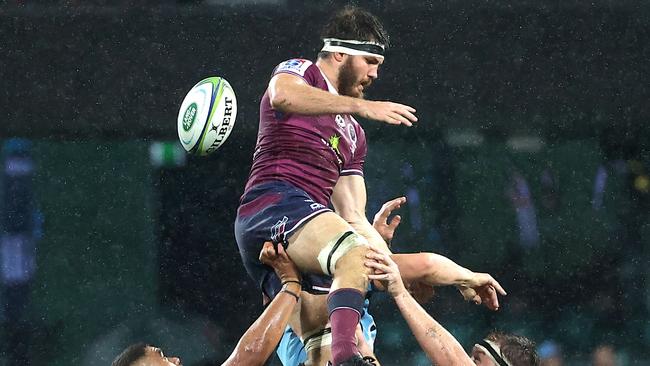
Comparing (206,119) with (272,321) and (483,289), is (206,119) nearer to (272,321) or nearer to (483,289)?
(272,321)

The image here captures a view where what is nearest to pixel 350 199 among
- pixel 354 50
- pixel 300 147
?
pixel 300 147

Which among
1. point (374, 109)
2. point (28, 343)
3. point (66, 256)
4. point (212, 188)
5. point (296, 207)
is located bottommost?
point (28, 343)

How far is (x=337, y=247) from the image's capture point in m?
3.39

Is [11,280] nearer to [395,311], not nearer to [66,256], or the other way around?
[66,256]

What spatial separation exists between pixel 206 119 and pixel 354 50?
68 cm

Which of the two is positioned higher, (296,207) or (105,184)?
(296,207)

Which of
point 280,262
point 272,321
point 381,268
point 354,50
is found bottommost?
point 272,321

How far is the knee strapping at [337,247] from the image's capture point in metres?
3.38

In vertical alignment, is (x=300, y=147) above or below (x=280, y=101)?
below

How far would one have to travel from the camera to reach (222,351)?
7156 millimetres

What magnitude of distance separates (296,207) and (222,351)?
3.76 m

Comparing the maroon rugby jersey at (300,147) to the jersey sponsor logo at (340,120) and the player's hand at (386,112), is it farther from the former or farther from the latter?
the player's hand at (386,112)

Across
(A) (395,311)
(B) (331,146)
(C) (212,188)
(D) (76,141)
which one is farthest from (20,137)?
(B) (331,146)

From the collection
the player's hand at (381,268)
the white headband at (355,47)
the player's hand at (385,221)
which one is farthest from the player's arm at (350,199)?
the player's hand at (381,268)
